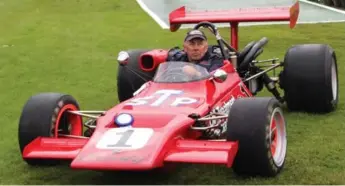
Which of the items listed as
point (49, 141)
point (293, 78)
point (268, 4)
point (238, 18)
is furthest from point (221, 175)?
point (268, 4)

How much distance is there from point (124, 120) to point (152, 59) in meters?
1.99

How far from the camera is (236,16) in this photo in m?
7.95

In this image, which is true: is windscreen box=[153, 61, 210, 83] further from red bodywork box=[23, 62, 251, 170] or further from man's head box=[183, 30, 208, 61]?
man's head box=[183, 30, 208, 61]

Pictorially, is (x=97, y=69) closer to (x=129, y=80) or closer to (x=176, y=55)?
(x=129, y=80)

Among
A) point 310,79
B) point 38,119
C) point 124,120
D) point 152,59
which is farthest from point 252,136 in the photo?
point 310,79

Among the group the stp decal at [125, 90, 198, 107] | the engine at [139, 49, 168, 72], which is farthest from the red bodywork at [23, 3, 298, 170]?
the engine at [139, 49, 168, 72]

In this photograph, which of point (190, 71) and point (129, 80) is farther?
point (129, 80)

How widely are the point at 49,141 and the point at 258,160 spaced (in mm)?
1625

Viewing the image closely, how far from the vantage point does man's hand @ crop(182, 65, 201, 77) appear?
19.9ft

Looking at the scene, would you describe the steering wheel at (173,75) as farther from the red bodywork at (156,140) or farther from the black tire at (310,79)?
the black tire at (310,79)

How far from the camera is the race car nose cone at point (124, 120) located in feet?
16.6

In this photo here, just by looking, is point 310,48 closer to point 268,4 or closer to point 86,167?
point 86,167

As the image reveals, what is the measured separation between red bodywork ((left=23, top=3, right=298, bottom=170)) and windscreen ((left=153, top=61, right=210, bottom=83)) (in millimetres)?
60

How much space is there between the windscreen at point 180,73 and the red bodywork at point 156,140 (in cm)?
6
